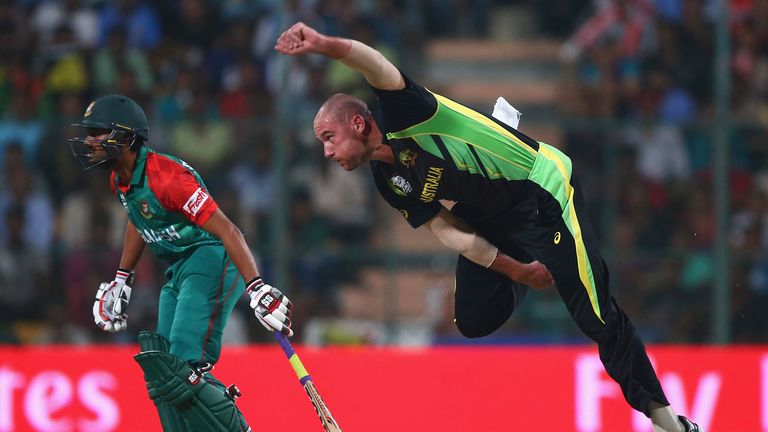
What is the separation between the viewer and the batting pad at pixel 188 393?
6055 mm

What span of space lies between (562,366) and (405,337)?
1673 mm

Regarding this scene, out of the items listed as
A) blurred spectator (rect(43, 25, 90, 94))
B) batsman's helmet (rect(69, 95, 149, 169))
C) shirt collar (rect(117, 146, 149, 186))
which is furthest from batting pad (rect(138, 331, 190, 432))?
blurred spectator (rect(43, 25, 90, 94))

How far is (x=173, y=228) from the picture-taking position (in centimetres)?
650

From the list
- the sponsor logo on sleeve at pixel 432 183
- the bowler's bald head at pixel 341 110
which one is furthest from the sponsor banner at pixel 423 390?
the bowler's bald head at pixel 341 110

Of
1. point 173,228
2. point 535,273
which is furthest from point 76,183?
point 535,273

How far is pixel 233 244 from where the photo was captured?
618 centimetres

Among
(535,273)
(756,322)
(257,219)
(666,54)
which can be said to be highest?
(666,54)

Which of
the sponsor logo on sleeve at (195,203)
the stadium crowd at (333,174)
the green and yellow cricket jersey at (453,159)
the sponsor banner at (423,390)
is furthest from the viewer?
the stadium crowd at (333,174)

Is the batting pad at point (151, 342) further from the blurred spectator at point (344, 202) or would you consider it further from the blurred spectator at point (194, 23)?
the blurred spectator at point (194, 23)

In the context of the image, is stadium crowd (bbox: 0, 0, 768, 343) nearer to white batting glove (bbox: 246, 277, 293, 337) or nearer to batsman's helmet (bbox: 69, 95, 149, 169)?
batsman's helmet (bbox: 69, 95, 149, 169)

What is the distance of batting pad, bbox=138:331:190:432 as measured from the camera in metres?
6.17

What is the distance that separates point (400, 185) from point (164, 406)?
1.45m

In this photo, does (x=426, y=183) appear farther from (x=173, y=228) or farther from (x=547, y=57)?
(x=547, y=57)

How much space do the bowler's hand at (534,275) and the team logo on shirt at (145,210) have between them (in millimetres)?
1760
